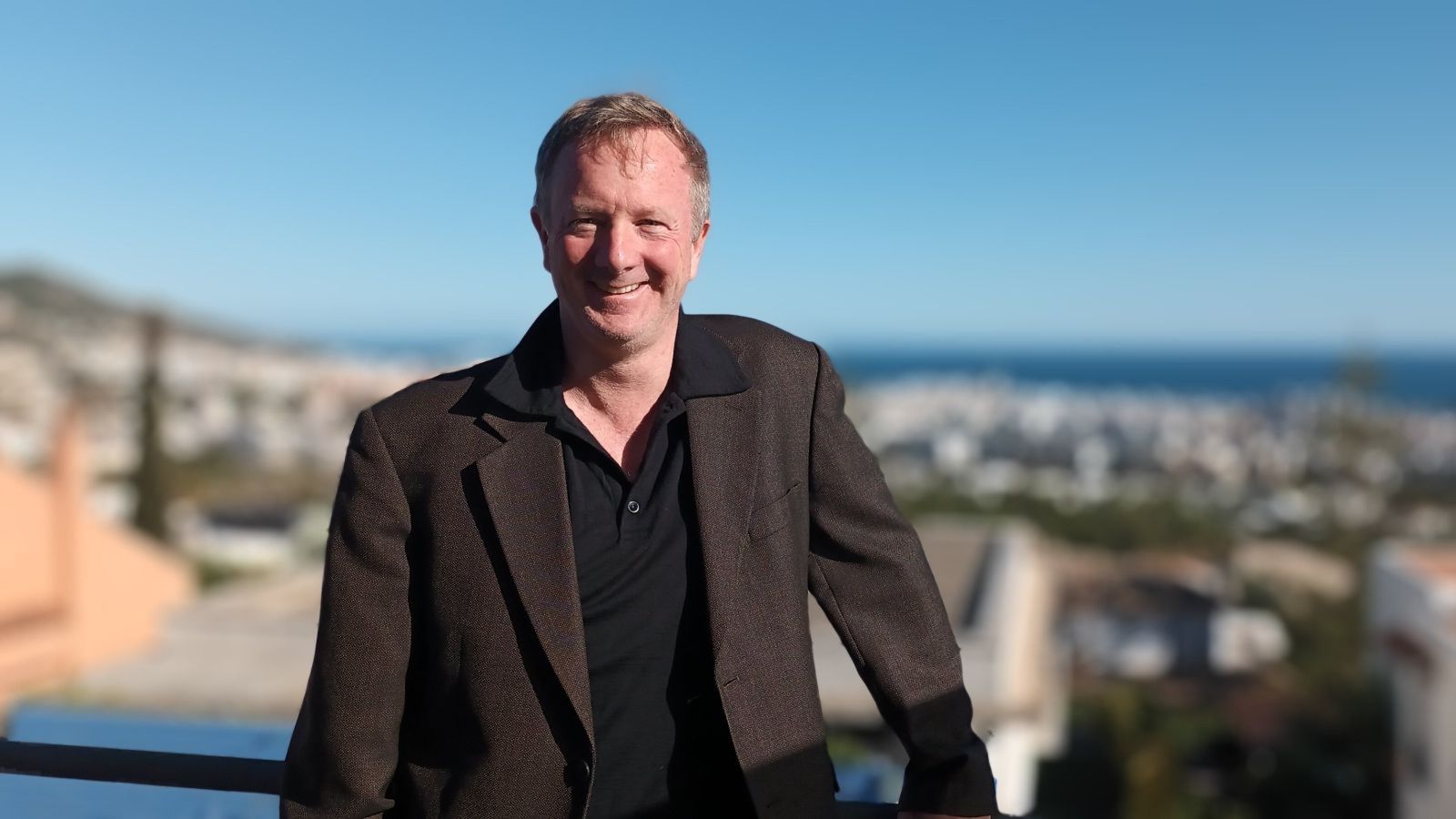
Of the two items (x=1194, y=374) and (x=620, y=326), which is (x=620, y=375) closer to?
(x=620, y=326)

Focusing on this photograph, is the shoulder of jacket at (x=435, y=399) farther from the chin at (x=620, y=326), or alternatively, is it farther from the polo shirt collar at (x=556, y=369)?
the chin at (x=620, y=326)

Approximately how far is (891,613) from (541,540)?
0.40 metres

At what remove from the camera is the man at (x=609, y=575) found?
4.09ft

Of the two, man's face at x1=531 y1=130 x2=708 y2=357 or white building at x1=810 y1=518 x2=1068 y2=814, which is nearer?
man's face at x1=531 y1=130 x2=708 y2=357

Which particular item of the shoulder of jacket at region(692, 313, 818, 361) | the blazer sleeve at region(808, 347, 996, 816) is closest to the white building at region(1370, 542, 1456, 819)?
the blazer sleeve at region(808, 347, 996, 816)

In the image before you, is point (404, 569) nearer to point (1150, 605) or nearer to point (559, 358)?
point (559, 358)

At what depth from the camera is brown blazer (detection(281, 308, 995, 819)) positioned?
125cm

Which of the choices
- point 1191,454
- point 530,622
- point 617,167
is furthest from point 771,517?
point 1191,454

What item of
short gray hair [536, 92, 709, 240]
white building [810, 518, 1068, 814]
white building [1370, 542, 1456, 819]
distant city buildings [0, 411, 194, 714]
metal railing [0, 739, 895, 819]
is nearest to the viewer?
short gray hair [536, 92, 709, 240]

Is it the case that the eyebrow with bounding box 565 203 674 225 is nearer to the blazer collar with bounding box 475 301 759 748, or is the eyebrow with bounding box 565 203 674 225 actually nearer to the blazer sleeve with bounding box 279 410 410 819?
the blazer collar with bounding box 475 301 759 748

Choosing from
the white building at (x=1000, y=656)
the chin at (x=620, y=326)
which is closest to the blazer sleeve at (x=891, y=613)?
the chin at (x=620, y=326)

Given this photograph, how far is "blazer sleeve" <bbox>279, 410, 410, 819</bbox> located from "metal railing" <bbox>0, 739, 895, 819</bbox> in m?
0.31

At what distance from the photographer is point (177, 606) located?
48.3ft

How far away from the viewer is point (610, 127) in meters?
1.21
